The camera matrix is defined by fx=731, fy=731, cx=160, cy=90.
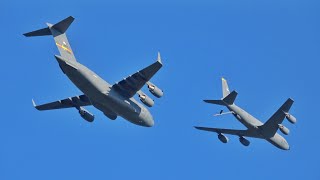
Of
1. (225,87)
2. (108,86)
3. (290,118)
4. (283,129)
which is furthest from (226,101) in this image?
(108,86)

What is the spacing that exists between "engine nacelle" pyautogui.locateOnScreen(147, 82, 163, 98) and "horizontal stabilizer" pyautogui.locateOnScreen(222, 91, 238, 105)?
7.09 metres

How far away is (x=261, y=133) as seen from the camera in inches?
2254

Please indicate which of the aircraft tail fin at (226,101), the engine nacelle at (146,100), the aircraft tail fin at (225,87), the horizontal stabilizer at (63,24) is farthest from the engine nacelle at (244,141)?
the horizontal stabilizer at (63,24)

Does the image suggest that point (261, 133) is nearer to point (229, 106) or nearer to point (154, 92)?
point (229, 106)

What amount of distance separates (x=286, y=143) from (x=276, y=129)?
2629 mm

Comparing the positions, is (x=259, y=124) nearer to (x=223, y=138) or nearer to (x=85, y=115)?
(x=223, y=138)

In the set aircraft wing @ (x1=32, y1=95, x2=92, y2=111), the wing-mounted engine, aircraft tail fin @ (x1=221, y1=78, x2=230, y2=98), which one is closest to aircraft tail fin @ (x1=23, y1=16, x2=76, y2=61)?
aircraft wing @ (x1=32, y1=95, x2=92, y2=111)

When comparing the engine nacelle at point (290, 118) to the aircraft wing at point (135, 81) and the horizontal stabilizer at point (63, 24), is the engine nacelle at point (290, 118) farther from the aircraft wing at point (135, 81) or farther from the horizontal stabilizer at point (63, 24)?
the horizontal stabilizer at point (63, 24)

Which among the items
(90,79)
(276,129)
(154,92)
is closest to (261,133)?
(276,129)

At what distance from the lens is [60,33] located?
49375 millimetres

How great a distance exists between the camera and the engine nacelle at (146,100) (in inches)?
1992

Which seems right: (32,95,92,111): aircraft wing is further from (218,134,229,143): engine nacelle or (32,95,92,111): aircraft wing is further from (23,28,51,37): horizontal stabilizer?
(218,134,229,143): engine nacelle

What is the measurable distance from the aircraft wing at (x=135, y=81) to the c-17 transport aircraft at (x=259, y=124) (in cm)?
783

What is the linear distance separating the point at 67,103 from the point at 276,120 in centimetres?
1593
